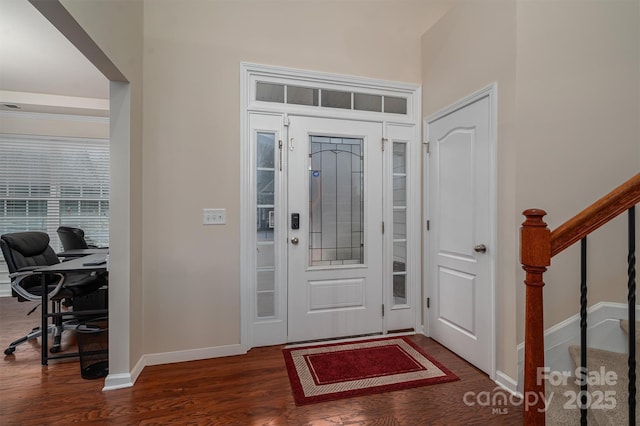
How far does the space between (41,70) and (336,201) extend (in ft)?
12.3

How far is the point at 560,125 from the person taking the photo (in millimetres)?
2039

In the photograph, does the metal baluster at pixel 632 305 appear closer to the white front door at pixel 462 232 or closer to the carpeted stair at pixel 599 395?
the carpeted stair at pixel 599 395

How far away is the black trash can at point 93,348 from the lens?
7.54ft

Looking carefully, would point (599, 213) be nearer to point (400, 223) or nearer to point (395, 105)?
point (400, 223)

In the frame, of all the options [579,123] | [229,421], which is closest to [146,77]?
[229,421]

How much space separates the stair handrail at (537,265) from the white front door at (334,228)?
177 cm

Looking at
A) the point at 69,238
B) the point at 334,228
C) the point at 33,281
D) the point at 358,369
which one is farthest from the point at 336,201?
the point at 69,238

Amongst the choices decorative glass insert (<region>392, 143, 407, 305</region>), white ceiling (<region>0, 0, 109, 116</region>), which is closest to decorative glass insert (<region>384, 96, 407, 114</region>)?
decorative glass insert (<region>392, 143, 407, 305</region>)

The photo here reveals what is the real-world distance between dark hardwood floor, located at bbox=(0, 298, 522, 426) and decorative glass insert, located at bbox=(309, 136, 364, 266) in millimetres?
1078

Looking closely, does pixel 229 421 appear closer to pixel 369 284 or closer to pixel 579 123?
pixel 369 284

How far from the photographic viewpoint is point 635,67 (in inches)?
84.5

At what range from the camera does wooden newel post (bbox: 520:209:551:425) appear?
1178 millimetres

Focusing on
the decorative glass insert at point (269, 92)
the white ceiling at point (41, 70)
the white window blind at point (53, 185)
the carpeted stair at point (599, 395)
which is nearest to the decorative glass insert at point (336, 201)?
the decorative glass insert at point (269, 92)

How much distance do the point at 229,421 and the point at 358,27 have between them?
334 centimetres
